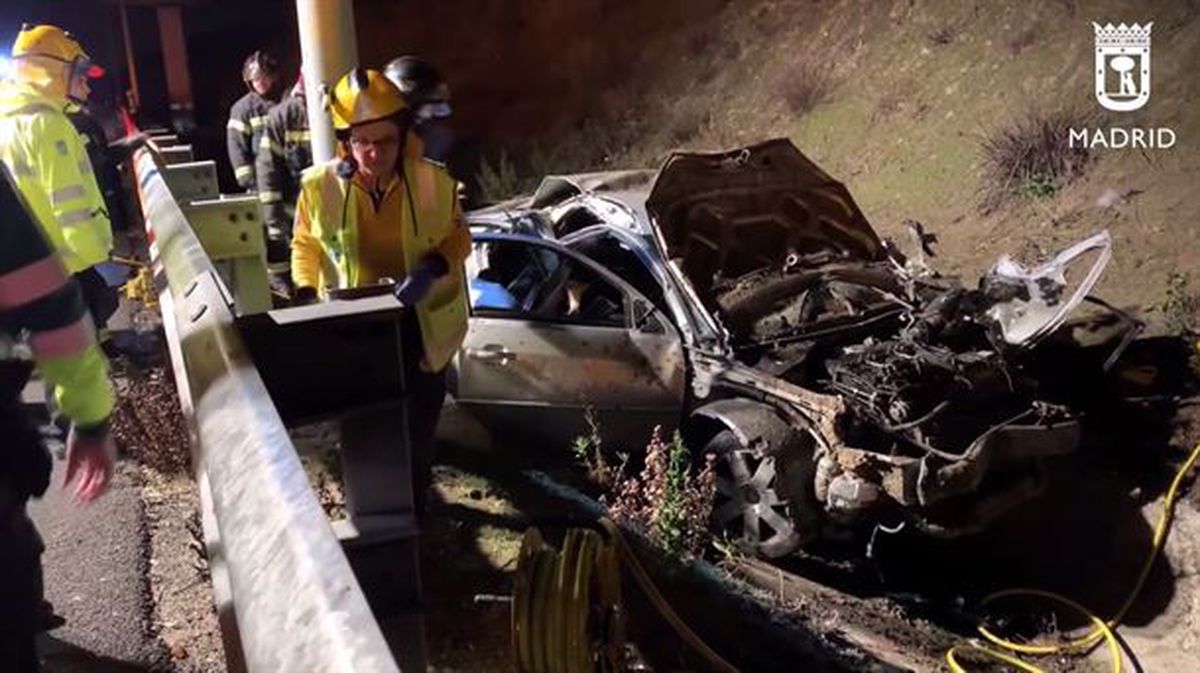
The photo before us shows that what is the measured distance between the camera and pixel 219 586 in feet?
6.30

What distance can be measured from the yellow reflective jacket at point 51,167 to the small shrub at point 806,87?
890 cm

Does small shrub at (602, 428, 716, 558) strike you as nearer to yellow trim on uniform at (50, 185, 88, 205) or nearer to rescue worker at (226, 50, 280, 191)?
yellow trim on uniform at (50, 185, 88, 205)

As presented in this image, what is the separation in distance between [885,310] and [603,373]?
1555mm

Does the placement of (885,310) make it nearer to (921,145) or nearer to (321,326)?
(321,326)

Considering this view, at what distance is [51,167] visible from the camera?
4.52 meters

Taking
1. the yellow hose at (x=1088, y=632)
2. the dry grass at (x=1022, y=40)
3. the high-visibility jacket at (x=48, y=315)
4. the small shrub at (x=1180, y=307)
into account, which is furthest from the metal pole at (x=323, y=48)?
the dry grass at (x=1022, y=40)

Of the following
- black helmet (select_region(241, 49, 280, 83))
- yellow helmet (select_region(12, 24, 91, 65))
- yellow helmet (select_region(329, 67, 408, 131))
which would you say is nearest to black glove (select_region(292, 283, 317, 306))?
yellow helmet (select_region(329, 67, 408, 131))

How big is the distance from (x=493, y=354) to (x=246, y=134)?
3.18 meters

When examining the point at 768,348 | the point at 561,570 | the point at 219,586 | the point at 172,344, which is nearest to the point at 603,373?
the point at 768,348

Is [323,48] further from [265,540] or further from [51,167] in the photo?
[265,540]

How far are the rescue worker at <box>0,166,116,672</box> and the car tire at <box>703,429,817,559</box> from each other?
3069mm

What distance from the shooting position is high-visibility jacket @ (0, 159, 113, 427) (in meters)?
2.16

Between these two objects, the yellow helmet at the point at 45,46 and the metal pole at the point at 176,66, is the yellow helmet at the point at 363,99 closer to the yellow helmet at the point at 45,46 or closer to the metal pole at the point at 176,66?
the yellow helmet at the point at 45,46

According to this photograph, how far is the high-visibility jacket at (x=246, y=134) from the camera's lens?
737 centimetres
